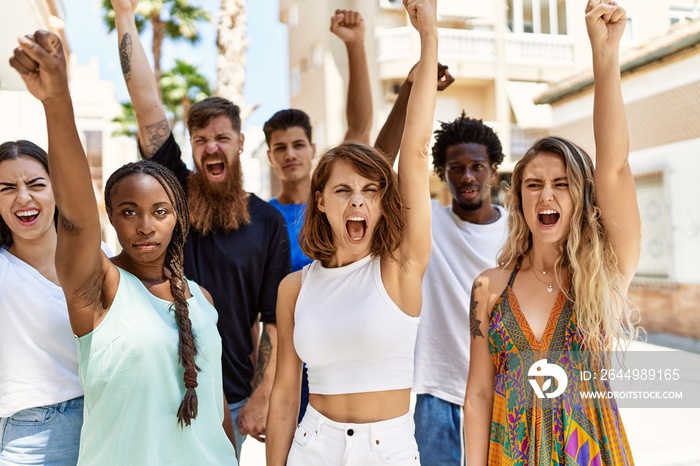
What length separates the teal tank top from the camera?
2.05m

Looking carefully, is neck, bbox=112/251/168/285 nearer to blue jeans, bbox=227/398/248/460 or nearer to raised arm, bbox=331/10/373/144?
blue jeans, bbox=227/398/248/460

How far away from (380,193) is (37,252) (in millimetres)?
1432

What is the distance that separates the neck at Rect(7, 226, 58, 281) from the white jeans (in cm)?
125

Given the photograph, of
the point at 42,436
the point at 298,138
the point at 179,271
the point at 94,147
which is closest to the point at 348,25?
the point at 298,138

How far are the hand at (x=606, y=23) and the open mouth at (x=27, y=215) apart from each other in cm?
226

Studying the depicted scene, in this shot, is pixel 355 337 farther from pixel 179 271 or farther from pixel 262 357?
pixel 262 357

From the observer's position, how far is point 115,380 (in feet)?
6.75

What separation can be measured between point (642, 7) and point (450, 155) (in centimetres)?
1485

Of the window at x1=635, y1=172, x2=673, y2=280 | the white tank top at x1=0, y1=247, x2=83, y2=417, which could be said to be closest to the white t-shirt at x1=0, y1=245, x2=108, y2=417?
the white tank top at x1=0, y1=247, x2=83, y2=417

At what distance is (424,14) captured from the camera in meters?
2.39

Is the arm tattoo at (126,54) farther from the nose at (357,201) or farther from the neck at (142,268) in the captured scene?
the nose at (357,201)

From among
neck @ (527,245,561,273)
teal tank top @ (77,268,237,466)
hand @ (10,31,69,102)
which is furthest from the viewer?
neck @ (527,245,561,273)

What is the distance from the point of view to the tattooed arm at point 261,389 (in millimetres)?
3084

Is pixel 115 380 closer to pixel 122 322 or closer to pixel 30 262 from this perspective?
pixel 122 322
